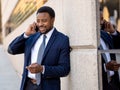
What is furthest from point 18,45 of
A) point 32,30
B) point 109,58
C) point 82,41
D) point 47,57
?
point 109,58

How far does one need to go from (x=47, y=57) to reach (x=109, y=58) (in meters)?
0.65

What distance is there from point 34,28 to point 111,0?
5986 mm

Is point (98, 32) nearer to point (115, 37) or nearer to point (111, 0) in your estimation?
point (115, 37)

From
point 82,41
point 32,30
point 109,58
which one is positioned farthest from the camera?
point 32,30

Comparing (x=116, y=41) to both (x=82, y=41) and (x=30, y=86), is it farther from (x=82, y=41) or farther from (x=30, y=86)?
(x=30, y=86)

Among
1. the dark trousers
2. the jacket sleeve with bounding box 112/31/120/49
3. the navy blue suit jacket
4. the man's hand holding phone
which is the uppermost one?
the man's hand holding phone

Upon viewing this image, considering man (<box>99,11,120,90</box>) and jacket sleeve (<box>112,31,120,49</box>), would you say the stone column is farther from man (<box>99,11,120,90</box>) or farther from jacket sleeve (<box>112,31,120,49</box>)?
jacket sleeve (<box>112,31,120,49</box>)

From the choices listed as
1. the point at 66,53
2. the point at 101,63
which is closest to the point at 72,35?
the point at 66,53

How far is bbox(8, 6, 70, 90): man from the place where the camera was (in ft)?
13.5

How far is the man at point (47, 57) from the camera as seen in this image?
4.13 meters

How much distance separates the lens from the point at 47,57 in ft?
13.8

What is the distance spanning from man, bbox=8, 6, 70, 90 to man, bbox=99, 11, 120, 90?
428mm

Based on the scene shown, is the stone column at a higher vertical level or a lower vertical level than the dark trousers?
higher

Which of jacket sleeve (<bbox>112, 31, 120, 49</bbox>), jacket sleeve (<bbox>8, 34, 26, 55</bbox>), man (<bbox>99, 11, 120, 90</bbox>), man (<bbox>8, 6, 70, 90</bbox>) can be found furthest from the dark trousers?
jacket sleeve (<bbox>112, 31, 120, 49</bbox>)
